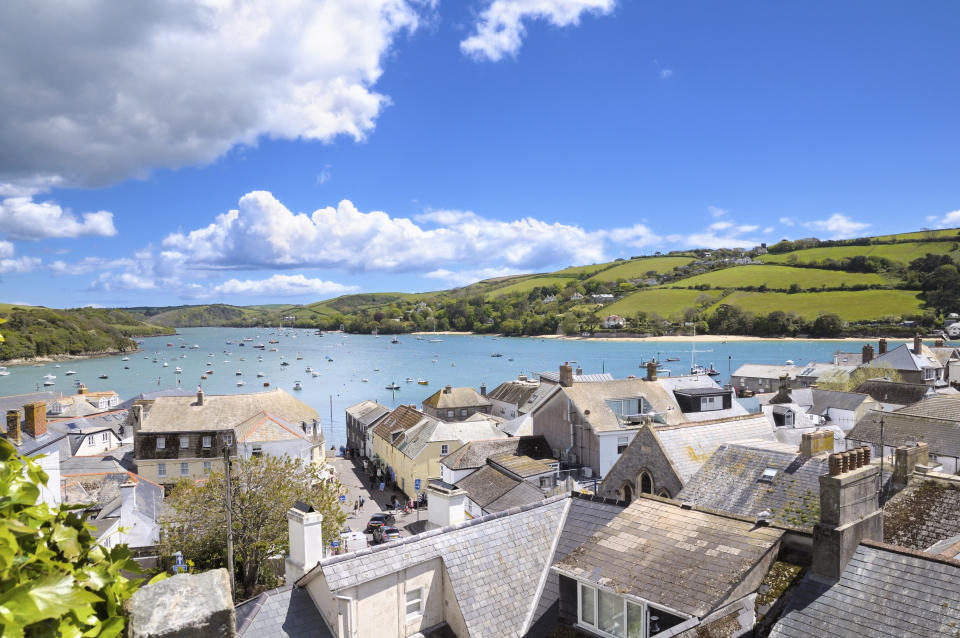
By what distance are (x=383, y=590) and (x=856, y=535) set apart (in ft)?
29.3

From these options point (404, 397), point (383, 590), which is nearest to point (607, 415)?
point (383, 590)

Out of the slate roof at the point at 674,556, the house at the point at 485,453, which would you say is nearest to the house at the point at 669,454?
the slate roof at the point at 674,556

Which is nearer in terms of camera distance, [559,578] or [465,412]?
[559,578]

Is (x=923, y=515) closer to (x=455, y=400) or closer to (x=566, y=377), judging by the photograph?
(x=566, y=377)

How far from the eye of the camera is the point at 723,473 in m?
19.6

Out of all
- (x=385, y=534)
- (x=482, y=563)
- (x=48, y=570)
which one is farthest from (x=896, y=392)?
(x=48, y=570)

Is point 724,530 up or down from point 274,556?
up

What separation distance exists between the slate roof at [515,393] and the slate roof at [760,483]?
5160cm

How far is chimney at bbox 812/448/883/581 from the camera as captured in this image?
1082cm

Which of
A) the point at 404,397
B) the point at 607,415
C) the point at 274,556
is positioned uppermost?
the point at 607,415

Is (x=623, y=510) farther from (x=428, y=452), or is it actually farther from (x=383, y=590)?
(x=428, y=452)

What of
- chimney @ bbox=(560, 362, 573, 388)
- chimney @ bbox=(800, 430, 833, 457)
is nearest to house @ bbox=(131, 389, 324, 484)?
chimney @ bbox=(560, 362, 573, 388)

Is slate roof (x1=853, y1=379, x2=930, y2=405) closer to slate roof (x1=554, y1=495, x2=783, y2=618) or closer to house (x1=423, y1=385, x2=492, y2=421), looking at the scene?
house (x1=423, y1=385, x2=492, y2=421)

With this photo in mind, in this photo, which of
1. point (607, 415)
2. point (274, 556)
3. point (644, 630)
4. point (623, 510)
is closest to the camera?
point (644, 630)
